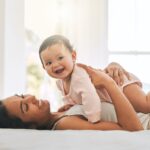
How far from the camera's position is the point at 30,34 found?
1.77 meters

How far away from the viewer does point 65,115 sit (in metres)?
0.95

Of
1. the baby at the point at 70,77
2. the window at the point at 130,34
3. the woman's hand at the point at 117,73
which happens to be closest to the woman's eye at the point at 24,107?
the baby at the point at 70,77

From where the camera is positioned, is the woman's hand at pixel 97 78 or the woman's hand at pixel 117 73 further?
the woman's hand at pixel 117 73

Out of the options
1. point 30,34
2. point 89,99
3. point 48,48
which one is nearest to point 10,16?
point 30,34

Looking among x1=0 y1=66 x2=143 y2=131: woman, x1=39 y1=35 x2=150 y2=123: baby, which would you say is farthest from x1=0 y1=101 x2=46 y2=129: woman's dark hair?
x1=39 y1=35 x2=150 y2=123: baby

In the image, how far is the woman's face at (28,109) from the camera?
3.04 ft

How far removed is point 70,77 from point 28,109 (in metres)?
0.15

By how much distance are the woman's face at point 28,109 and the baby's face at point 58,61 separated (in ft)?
0.32

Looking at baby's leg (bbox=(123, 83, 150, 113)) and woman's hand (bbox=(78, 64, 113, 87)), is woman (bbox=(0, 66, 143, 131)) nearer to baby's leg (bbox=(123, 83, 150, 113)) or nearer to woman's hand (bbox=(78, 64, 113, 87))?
woman's hand (bbox=(78, 64, 113, 87))

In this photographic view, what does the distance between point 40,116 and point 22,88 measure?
0.68 metres

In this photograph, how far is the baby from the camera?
0.90m

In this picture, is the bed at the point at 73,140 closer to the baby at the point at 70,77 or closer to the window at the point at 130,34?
the baby at the point at 70,77

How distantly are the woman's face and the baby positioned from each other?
9 centimetres

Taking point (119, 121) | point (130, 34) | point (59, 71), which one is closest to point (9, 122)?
point (59, 71)
